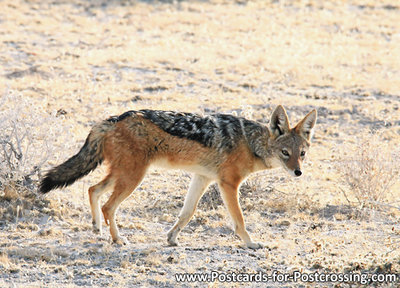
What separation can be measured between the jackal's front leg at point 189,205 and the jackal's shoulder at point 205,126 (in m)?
0.50

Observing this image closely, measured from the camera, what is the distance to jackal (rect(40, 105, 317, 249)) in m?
7.15

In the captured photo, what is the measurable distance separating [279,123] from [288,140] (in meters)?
0.24

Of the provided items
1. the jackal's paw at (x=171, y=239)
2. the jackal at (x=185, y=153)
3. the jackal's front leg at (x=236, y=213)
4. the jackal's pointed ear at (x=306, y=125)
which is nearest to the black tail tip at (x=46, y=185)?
Result: the jackal at (x=185, y=153)

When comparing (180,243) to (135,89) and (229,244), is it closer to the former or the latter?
(229,244)

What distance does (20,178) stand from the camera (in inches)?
340

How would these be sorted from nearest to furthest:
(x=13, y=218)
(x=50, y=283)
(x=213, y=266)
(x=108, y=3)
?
(x=50, y=283), (x=213, y=266), (x=13, y=218), (x=108, y=3)

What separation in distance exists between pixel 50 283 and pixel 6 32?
14575 millimetres

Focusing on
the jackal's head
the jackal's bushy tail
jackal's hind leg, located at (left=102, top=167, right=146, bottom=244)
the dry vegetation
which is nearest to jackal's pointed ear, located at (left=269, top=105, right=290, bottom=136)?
the jackal's head

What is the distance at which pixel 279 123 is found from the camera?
25.7ft

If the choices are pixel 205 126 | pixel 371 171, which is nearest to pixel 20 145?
pixel 205 126

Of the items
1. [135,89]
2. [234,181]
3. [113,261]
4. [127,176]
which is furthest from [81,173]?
[135,89]

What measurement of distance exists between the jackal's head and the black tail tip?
2.59m

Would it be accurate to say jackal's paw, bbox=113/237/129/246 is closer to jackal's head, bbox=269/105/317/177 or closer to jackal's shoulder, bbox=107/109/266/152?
jackal's shoulder, bbox=107/109/266/152

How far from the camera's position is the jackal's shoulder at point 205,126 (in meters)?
7.32
